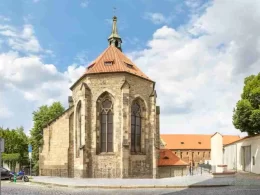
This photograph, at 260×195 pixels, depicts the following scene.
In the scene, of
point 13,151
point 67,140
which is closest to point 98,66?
point 67,140

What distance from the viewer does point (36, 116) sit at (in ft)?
172

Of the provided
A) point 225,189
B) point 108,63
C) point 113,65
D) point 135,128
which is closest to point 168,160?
point 135,128

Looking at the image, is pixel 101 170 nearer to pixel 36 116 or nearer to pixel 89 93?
pixel 89 93

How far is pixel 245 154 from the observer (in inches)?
1527

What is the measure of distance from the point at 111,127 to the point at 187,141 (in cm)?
5815

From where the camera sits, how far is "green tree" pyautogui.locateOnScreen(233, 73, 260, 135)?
3625 centimetres

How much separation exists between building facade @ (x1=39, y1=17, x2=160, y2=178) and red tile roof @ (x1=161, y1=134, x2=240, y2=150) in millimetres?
51807

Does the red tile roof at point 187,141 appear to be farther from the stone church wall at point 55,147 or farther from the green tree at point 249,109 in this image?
the stone church wall at point 55,147

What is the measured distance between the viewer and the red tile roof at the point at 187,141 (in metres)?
82.6

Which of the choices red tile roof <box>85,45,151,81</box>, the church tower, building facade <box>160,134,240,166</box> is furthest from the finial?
building facade <box>160,134,240,166</box>

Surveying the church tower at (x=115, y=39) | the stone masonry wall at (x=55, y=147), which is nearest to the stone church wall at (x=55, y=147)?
the stone masonry wall at (x=55, y=147)

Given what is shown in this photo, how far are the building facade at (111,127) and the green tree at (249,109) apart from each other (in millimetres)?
11636

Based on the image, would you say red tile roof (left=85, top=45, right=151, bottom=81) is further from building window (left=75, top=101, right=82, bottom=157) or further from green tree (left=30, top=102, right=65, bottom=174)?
green tree (left=30, top=102, right=65, bottom=174)

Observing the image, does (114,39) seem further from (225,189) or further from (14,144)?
(14,144)
